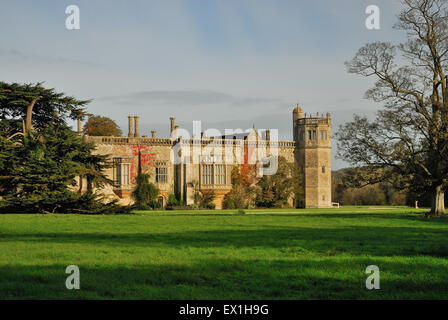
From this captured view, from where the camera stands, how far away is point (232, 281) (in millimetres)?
6738

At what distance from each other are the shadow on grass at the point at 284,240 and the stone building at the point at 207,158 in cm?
2616

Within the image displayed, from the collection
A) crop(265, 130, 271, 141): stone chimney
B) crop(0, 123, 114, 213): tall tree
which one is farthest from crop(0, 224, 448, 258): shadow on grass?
crop(265, 130, 271, 141): stone chimney

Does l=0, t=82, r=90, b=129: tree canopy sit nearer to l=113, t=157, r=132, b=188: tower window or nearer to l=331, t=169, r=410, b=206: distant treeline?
l=113, t=157, r=132, b=188: tower window

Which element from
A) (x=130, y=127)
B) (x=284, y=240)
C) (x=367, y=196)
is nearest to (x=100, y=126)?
(x=130, y=127)

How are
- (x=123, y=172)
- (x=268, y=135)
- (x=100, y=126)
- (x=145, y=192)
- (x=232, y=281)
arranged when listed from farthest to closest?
(x=100, y=126) < (x=268, y=135) < (x=123, y=172) < (x=145, y=192) < (x=232, y=281)

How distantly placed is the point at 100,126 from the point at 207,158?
13.6 meters

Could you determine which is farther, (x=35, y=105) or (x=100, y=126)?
(x=100, y=126)

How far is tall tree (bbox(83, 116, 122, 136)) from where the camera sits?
48.7 metres

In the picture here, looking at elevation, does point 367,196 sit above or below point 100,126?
below

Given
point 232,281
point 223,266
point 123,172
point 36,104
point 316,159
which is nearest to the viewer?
point 232,281

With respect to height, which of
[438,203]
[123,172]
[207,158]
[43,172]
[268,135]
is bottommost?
[438,203]

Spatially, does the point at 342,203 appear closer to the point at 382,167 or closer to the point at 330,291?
the point at 382,167

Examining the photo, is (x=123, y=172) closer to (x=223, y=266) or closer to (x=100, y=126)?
(x=100, y=126)

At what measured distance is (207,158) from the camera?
41.1 meters
